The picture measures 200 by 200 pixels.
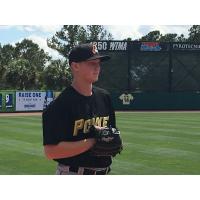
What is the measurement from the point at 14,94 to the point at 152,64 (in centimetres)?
1333

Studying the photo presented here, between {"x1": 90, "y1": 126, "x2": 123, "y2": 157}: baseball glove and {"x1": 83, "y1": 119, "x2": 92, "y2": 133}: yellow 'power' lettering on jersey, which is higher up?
{"x1": 83, "y1": 119, "x2": 92, "y2": 133}: yellow 'power' lettering on jersey

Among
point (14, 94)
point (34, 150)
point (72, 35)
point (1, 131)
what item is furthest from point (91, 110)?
point (72, 35)

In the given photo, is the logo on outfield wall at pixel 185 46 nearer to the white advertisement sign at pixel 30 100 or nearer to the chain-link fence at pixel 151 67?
the chain-link fence at pixel 151 67

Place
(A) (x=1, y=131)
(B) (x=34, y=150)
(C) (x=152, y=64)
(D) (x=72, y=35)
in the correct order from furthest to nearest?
(D) (x=72, y=35) < (C) (x=152, y=64) < (A) (x=1, y=131) < (B) (x=34, y=150)

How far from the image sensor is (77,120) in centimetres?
389

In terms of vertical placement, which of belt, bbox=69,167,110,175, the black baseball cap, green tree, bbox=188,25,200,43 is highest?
green tree, bbox=188,25,200,43

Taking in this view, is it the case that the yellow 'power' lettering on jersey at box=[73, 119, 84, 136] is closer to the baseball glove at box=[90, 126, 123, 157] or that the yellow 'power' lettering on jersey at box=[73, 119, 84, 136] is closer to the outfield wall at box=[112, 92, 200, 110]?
the baseball glove at box=[90, 126, 123, 157]

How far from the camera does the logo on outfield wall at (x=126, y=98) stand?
37562mm

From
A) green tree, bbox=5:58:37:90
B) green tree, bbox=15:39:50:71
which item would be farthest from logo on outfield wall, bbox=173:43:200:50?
green tree, bbox=15:39:50:71

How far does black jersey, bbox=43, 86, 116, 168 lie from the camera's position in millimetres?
3814

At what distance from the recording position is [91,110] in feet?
13.1

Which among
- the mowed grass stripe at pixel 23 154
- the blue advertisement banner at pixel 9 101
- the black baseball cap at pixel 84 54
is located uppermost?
the black baseball cap at pixel 84 54

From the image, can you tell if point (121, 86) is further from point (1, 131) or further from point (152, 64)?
point (1, 131)

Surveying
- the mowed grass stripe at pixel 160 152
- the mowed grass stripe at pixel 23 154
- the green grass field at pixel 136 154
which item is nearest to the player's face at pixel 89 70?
the green grass field at pixel 136 154
